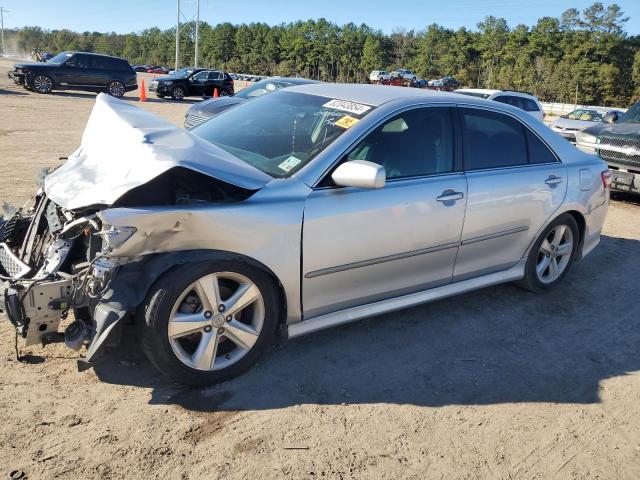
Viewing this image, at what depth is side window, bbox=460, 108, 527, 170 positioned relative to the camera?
13.0ft

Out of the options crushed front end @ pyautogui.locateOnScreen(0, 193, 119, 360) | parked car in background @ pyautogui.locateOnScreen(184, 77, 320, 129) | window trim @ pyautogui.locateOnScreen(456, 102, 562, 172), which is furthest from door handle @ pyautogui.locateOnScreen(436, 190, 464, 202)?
parked car in background @ pyautogui.locateOnScreen(184, 77, 320, 129)

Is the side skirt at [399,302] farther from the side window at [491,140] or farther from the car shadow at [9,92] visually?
the car shadow at [9,92]

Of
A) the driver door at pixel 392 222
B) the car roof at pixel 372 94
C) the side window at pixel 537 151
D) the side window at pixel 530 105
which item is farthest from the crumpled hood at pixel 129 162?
the side window at pixel 530 105

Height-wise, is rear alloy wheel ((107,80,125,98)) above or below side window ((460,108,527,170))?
above

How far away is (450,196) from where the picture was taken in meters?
3.71

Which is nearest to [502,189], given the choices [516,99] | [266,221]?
[266,221]

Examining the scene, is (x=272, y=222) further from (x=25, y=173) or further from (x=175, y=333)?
(x=25, y=173)

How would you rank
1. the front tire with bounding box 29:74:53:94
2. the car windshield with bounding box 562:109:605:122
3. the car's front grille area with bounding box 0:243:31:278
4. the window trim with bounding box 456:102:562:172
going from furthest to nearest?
A: the front tire with bounding box 29:74:53:94
the car windshield with bounding box 562:109:605:122
the window trim with bounding box 456:102:562:172
the car's front grille area with bounding box 0:243:31:278

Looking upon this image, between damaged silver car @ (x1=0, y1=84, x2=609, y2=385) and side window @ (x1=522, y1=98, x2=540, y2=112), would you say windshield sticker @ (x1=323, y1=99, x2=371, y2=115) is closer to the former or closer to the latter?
damaged silver car @ (x1=0, y1=84, x2=609, y2=385)

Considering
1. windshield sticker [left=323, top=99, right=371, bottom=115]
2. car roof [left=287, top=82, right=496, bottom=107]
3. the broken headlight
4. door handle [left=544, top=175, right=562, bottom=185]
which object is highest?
car roof [left=287, top=82, right=496, bottom=107]

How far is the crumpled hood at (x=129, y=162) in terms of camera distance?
2.83 metres

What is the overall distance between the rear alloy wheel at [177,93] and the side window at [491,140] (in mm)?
23094

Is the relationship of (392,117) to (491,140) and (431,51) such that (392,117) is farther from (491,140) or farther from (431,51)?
(431,51)

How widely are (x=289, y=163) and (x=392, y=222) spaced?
0.74m
